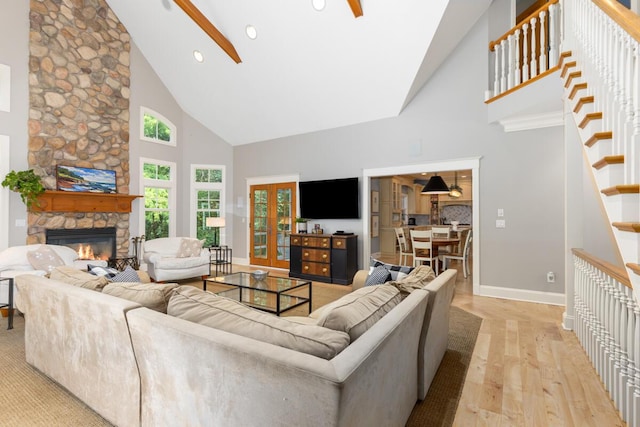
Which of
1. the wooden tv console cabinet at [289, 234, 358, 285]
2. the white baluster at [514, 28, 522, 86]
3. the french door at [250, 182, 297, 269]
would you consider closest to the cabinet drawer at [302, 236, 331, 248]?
the wooden tv console cabinet at [289, 234, 358, 285]

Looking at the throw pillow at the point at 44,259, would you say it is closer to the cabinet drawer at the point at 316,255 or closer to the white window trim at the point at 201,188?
the white window trim at the point at 201,188

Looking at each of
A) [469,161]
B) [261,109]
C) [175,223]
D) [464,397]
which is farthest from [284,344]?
[175,223]

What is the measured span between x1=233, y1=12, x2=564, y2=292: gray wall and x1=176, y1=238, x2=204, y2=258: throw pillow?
344cm

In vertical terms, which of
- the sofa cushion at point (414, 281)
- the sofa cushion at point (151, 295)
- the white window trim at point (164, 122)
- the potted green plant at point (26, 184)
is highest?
the white window trim at point (164, 122)

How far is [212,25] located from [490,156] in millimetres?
4815

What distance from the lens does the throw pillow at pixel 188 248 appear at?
5.66m

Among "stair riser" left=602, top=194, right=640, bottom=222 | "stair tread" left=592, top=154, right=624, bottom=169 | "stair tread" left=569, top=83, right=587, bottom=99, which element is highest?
"stair tread" left=569, top=83, right=587, bottom=99

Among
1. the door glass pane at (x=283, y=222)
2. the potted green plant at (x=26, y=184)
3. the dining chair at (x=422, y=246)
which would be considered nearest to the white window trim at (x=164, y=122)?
the potted green plant at (x=26, y=184)

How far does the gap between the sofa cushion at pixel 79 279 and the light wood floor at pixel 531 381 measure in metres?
2.36

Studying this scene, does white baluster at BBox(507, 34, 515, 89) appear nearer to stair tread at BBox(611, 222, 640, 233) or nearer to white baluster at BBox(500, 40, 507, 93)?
white baluster at BBox(500, 40, 507, 93)

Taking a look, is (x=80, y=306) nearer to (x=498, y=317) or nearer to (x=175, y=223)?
(x=498, y=317)

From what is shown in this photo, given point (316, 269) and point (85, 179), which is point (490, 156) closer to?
point (316, 269)

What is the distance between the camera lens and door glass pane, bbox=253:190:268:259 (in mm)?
7352

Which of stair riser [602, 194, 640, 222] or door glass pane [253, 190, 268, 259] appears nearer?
stair riser [602, 194, 640, 222]
